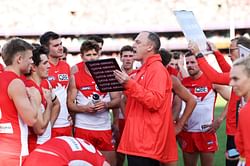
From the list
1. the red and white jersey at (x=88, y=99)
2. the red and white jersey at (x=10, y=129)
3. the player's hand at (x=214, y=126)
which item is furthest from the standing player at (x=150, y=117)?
the player's hand at (x=214, y=126)

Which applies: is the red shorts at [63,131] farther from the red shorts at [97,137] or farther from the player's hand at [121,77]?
the player's hand at [121,77]

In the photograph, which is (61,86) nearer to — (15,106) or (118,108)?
(118,108)

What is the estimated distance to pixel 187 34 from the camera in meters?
5.26

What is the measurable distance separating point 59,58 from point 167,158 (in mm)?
2180

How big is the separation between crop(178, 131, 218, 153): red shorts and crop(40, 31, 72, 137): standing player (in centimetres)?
148

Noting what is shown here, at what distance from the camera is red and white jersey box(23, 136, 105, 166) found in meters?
4.16

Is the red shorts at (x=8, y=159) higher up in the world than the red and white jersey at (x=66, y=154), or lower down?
lower down

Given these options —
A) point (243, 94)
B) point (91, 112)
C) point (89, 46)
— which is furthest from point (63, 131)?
point (243, 94)

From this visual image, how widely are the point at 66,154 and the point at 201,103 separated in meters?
3.59

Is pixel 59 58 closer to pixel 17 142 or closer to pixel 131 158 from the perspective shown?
pixel 131 158

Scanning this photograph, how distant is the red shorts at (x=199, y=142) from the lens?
7312mm

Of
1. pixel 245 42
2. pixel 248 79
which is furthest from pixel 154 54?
pixel 248 79

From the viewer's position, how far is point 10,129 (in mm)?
4777

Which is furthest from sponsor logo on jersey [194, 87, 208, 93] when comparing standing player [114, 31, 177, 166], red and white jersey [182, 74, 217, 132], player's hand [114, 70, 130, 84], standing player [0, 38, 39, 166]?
standing player [0, 38, 39, 166]
